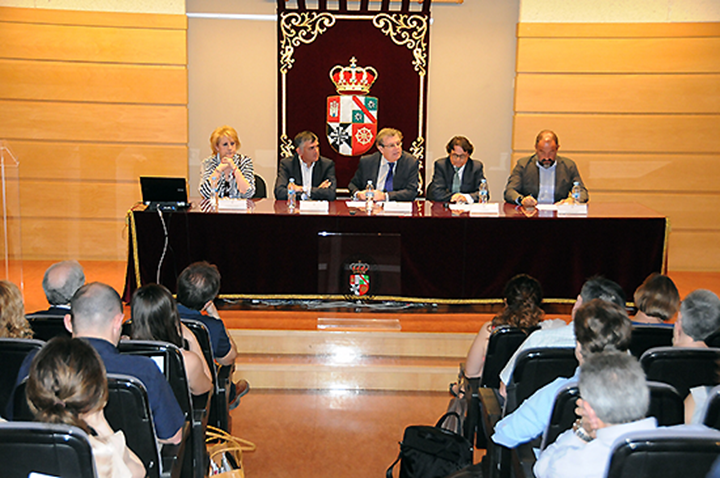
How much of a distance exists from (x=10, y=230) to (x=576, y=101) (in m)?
4.89

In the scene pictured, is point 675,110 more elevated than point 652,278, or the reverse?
point 675,110

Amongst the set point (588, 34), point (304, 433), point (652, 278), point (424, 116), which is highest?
point (588, 34)

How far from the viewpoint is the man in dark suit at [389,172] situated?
5203mm

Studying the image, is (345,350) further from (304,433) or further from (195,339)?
(195,339)

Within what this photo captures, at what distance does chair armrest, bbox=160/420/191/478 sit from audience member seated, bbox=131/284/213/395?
0.26m

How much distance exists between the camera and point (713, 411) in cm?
187

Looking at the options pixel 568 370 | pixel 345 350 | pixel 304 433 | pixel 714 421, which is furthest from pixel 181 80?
pixel 714 421

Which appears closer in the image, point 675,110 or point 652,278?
point 652,278

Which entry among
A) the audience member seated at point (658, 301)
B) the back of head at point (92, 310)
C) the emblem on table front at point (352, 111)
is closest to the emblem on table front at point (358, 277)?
the audience member seated at point (658, 301)

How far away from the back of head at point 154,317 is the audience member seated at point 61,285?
0.52 metres

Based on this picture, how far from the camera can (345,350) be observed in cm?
421

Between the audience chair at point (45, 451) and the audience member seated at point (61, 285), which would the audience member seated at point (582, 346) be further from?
the audience member seated at point (61, 285)

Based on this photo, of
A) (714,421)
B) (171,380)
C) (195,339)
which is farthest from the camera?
(195,339)

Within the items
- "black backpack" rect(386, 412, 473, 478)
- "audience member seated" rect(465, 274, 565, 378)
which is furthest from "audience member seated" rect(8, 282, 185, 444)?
"audience member seated" rect(465, 274, 565, 378)
